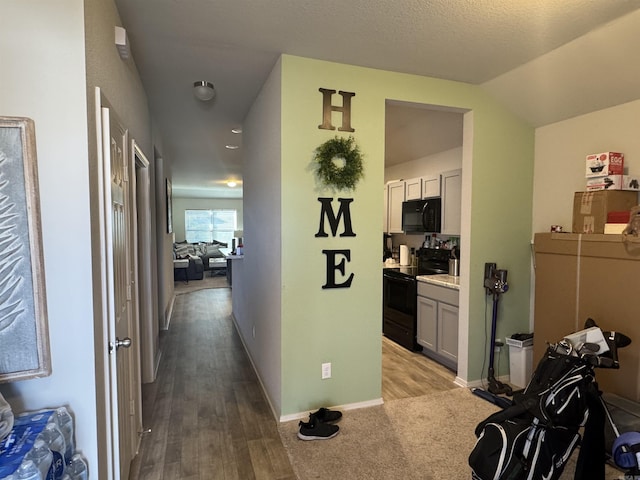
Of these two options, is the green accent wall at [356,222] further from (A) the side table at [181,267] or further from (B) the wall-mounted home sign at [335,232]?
(A) the side table at [181,267]

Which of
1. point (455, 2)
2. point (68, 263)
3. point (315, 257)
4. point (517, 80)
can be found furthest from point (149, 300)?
point (517, 80)

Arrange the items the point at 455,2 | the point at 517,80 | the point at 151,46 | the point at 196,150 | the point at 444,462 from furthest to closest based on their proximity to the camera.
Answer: the point at 196,150, the point at 517,80, the point at 151,46, the point at 444,462, the point at 455,2

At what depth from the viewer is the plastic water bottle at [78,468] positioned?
1304mm

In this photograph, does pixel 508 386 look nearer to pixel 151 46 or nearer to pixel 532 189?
pixel 532 189

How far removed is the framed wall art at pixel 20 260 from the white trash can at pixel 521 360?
3.32 m

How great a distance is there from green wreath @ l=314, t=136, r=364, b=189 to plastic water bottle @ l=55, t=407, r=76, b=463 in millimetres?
1900

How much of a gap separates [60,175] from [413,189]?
3.90 m

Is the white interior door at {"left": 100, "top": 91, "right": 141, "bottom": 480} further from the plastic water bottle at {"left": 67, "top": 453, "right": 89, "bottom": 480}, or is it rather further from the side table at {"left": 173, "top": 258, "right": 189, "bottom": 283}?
the side table at {"left": 173, "top": 258, "right": 189, "bottom": 283}

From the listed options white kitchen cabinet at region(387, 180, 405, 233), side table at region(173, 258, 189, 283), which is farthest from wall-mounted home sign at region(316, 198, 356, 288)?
side table at region(173, 258, 189, 283)

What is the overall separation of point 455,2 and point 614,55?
1232 mm

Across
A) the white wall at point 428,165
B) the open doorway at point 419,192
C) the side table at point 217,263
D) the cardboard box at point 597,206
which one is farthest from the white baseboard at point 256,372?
the side table at point 217,263

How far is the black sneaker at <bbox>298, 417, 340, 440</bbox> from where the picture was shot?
7.61ft

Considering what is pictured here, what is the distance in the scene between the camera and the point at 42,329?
1265 mm

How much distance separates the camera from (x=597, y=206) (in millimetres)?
2488
